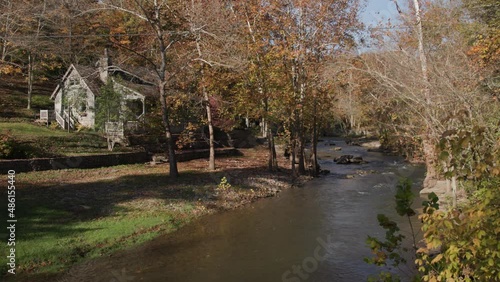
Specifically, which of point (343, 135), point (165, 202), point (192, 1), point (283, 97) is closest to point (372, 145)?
point (343, 135)

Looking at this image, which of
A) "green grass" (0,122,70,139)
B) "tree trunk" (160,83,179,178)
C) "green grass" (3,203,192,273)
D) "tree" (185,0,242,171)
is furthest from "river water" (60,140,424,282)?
"green grass" (0,122,70,139)

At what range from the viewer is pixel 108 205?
1681cm

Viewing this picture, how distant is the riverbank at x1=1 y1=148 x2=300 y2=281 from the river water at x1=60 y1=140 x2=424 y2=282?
0.91 meters

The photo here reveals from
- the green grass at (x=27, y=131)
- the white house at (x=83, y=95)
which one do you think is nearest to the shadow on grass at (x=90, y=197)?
the green grass at (x=27, y=131)

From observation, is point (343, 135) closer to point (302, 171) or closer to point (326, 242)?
point (302, 171)

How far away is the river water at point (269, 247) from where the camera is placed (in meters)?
10.9

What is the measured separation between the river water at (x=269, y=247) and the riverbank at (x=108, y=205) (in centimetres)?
91

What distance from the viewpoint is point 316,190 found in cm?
2403

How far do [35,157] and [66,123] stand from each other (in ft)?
48.4

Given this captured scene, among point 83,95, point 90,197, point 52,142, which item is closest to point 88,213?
point 90,197

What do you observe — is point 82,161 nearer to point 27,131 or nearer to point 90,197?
point 27,131

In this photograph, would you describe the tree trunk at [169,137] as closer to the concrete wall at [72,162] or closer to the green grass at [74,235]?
the concrete wall at [72,162]

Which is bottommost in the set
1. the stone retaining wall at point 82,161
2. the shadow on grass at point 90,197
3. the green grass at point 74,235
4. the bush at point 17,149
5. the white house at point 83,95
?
the green grass at point 74,235

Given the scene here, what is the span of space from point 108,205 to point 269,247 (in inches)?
299
